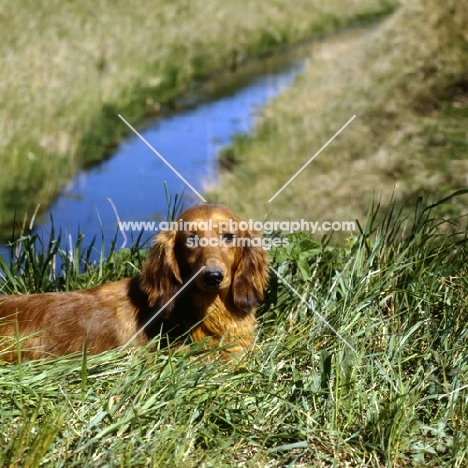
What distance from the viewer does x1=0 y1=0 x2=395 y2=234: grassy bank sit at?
9469mm

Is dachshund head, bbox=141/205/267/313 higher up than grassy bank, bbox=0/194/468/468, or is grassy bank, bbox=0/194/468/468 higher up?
dachshund head, bbox=141/205/267/313

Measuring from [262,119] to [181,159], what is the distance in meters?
2.26

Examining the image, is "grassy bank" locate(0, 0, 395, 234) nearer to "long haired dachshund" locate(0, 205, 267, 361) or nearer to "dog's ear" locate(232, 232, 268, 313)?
"long haired dachshund" locate(0, 205, 267, 361)

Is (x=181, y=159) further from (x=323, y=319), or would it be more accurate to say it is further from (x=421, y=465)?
(x=421, y=465)

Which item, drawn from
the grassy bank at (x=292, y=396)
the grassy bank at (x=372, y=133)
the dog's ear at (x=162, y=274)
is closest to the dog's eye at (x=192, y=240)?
the dog's ear at (x=162, y=274)

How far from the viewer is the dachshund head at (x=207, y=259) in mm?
4098

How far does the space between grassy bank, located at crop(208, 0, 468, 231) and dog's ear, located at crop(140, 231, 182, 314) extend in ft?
11.7

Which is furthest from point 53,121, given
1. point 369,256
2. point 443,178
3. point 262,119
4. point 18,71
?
point 369,256

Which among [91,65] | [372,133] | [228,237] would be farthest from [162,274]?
[91,65]

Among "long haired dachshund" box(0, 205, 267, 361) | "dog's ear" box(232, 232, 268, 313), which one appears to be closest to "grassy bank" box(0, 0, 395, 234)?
"long haired dachshund" box(0, 205, 267, 361)

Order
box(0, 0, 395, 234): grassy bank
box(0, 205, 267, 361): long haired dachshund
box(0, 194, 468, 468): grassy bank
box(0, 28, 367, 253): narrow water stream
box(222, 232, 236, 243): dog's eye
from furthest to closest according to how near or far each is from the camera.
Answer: box(0, 0, 395, 234): grassy bank, box(0, 28, 367, 253): narrow water stream, box(222, 232, 236, 243): dog's eye, box(0, 205, 267, 361): long haired dachshund, box(0, 194, 468, 468): grassy bank

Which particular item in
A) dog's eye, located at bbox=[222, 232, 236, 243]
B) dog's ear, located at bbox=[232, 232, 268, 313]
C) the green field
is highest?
dog's eye, located at bbox=[222, 232, 236, 243]

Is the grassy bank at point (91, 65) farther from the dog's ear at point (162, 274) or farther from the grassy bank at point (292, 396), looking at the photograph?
the grassy bank at point (292, 396)

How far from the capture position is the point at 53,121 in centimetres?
1037
